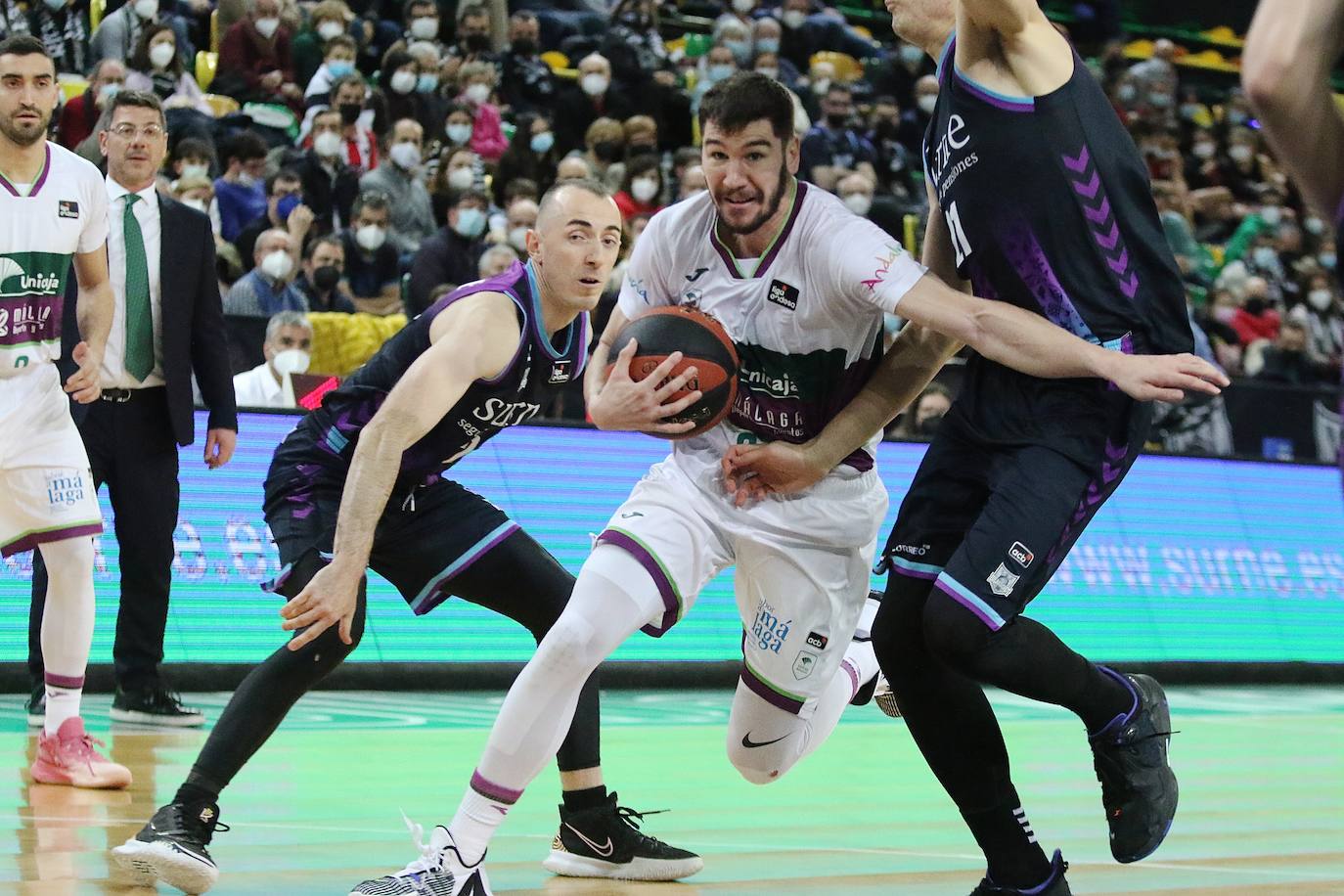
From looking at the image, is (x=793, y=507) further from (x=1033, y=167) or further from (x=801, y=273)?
(x=1033, y=167)

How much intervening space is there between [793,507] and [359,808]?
210cm

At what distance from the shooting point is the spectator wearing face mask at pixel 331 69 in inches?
588

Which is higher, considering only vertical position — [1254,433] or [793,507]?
[793,507]

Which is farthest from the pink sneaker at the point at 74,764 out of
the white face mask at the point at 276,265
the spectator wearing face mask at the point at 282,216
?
the spectator wearing face mask at the point at 282,216

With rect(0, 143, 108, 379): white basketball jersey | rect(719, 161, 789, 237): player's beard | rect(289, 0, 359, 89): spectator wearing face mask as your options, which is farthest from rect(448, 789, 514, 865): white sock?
rect(289, 0, 359, 89): spectator wearing face mask

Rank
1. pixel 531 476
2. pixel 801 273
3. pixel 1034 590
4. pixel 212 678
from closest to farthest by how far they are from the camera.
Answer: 1. pixel 1034 590
2. pixel 801 273
3. pixel 212 678
4. pixel 531 476

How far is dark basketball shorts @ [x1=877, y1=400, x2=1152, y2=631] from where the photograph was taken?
412cm

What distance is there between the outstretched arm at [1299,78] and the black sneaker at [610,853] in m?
3.08

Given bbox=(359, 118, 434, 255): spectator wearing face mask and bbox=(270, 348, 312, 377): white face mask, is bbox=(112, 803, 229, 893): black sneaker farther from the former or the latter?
bbox=(359, 118, 434, 255): spectator wearing face mask

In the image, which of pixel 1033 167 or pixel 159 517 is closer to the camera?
pixel 1033 167

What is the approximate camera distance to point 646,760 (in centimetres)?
748

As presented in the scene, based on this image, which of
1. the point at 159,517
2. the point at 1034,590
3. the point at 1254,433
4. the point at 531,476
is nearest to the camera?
the point at 1034,590

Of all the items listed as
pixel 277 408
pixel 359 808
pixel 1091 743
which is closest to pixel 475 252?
pixel 277 408

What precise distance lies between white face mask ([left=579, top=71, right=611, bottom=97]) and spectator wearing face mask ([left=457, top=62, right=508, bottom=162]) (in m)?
1.00
